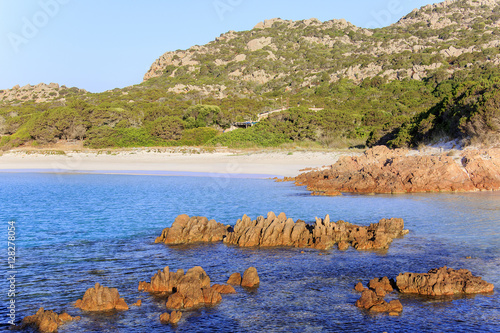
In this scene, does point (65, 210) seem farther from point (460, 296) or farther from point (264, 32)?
point (264, 32)

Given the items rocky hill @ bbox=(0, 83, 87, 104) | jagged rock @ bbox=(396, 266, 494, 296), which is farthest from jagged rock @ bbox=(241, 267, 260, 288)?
rocky hill @ bbox=(0, 83, 87, 104)

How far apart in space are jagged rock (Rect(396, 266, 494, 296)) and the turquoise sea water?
8.7 inches

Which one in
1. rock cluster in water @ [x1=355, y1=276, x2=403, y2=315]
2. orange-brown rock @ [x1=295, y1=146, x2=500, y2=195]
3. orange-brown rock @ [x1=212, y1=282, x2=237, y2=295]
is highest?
orange-brown rock @ [x1=295, y1=146, x2=500, y2=195]

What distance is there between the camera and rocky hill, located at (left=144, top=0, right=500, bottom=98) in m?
83.2

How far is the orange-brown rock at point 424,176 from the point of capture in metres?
21.1

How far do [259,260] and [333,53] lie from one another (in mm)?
104552

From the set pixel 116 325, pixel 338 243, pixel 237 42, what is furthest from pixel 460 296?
pixel 237 42

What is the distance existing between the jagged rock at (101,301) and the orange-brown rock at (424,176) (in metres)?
14.1

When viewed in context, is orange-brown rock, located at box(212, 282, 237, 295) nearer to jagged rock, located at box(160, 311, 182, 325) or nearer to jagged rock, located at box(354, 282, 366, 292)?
jagged rock, located at box(160, 311, 182, 325)

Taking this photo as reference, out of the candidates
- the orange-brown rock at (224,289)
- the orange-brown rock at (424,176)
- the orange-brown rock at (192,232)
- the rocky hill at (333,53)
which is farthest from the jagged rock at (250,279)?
the rocky hill at (333,53)

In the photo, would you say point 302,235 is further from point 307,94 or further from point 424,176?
point 307,94

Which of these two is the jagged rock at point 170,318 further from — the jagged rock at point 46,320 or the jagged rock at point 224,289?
the jagged rock at point 46,320

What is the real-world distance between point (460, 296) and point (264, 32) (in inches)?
5506

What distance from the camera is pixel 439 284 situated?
7953mm
